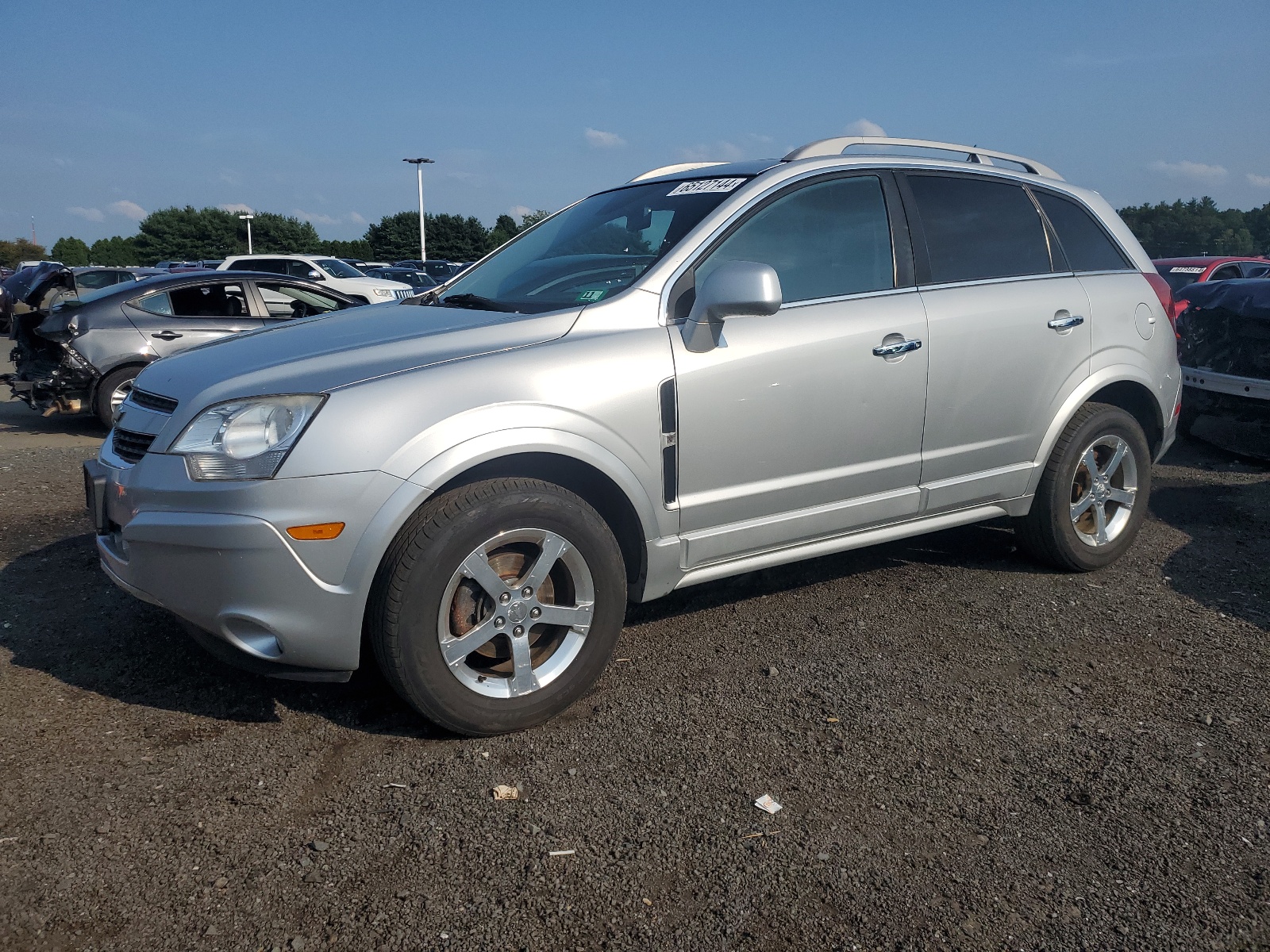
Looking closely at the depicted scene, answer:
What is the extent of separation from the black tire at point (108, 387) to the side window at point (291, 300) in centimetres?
142

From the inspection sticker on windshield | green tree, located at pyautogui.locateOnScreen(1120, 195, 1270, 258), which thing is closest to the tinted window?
the inspection sticker on windshield

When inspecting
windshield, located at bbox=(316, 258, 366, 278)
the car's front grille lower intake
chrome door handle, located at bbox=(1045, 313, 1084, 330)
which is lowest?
the car's front grille lower intake

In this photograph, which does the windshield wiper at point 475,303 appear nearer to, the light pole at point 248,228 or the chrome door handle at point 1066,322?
the chrome door handle at point 1066,322

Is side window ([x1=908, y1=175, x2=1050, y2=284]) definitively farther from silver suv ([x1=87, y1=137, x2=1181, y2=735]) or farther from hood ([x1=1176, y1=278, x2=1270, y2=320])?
hood ([x1=1176, y1=278, x2=1270, y2=320])

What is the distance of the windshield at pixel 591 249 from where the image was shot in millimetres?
3629

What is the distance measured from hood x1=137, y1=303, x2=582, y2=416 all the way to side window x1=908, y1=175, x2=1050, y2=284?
5.73 feet

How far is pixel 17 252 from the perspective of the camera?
8700 cm

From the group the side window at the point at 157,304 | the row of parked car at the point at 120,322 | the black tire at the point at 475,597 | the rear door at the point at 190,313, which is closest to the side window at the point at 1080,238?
the black tire at the point at 475,597

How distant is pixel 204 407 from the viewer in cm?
292

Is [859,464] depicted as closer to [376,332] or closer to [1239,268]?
[376,332]

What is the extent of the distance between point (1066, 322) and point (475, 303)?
8.53 ft

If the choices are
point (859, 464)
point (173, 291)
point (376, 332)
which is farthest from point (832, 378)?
point (173, 291)

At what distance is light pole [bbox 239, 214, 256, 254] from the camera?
3169 inches

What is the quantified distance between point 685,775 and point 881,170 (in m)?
2.61
